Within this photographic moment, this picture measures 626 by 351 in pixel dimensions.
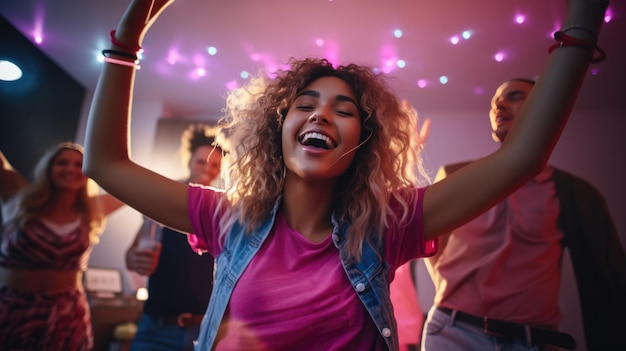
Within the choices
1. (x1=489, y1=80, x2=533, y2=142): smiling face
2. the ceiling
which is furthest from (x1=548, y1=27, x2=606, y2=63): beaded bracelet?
the ceiling

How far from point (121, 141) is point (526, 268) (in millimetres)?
1434

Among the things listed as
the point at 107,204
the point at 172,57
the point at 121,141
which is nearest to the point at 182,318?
the point at 107,204

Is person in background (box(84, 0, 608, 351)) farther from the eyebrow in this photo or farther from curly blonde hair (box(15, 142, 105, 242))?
curly blonde hair (box(15, 142, 105, 242))

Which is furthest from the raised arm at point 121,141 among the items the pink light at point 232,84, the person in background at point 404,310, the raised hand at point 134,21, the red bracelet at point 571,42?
the pink light at point 232,84

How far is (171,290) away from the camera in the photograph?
1.81 meters

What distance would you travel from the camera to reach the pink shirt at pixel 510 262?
4.73 feet

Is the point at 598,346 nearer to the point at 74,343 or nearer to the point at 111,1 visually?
the point at 74,343

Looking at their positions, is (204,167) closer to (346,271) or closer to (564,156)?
(346,271)

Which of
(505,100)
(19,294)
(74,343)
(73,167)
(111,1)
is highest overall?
(111,1)

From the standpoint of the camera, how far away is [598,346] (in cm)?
162

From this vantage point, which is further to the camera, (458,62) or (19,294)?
(458,62)

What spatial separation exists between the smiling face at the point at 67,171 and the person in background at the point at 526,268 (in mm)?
1948

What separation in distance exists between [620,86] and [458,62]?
1.28m

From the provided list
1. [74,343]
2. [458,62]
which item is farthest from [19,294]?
[458,62]
